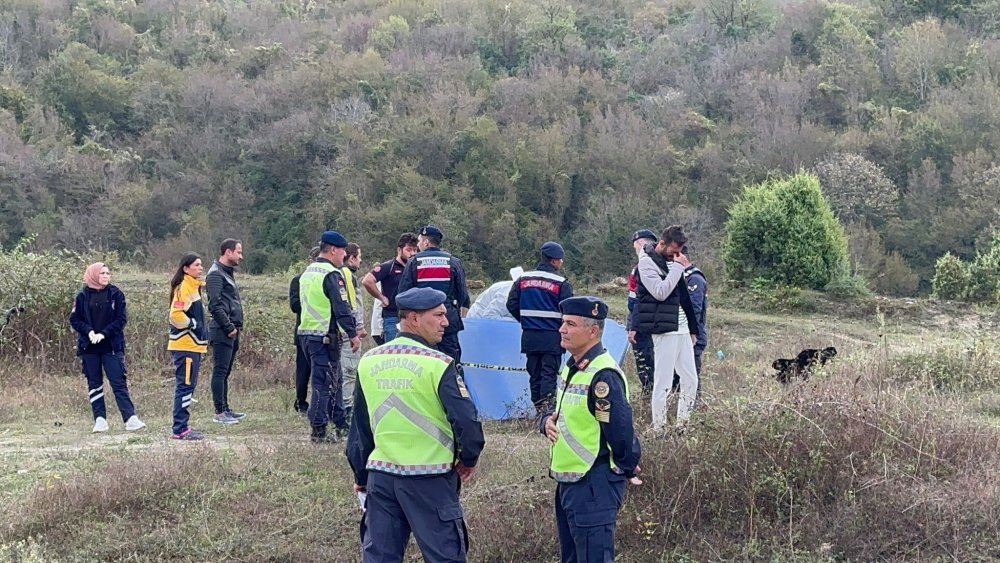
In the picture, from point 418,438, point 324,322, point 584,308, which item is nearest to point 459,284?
point 324,322

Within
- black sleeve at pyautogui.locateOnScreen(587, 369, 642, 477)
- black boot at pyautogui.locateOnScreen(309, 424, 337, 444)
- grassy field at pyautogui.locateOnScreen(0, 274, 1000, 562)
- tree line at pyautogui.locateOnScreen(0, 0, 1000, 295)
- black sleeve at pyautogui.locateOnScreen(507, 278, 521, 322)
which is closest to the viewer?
black sleeve at pyautogui.locateOnScreen(587, 369, 642, 477)

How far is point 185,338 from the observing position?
955cm

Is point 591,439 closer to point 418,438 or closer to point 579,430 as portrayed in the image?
point 579,430

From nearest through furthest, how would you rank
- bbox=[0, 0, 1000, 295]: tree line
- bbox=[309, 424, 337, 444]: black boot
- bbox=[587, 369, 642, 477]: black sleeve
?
1. bbox=[587, 369, 642, 477]: black sleeve
2. bbox=[309, 424, 337, 444]: black boot
3. bbox=[0, 0, 1000, 295]: tree line

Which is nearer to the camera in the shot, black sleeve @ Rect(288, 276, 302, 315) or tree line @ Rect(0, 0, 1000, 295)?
black sleeve @ Rect(288, 276, 302, 315)

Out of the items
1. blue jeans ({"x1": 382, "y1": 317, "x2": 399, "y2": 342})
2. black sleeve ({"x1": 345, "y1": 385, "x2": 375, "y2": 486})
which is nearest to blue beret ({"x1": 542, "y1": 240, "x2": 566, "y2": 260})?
blue jeans ({"x1": 382, "y1": 317, "x2": 399, "y2": 342})

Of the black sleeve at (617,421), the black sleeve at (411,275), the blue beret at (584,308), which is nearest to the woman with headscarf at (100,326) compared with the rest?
the black sleeve at (411,275)

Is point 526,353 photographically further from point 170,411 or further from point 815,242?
point 815,242

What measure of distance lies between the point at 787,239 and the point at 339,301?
16.6 meters

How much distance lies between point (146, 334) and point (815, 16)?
49.6 metres

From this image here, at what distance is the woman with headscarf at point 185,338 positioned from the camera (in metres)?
9.46

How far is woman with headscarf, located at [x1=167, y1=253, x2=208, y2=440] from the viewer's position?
9.46m

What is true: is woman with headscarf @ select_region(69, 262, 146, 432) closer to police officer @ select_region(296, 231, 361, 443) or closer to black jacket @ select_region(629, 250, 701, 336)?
police officer @ select_region(296, 231, 361, 443)

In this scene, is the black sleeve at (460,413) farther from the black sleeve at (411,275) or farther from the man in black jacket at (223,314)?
the man in black jacket at (223,314)
